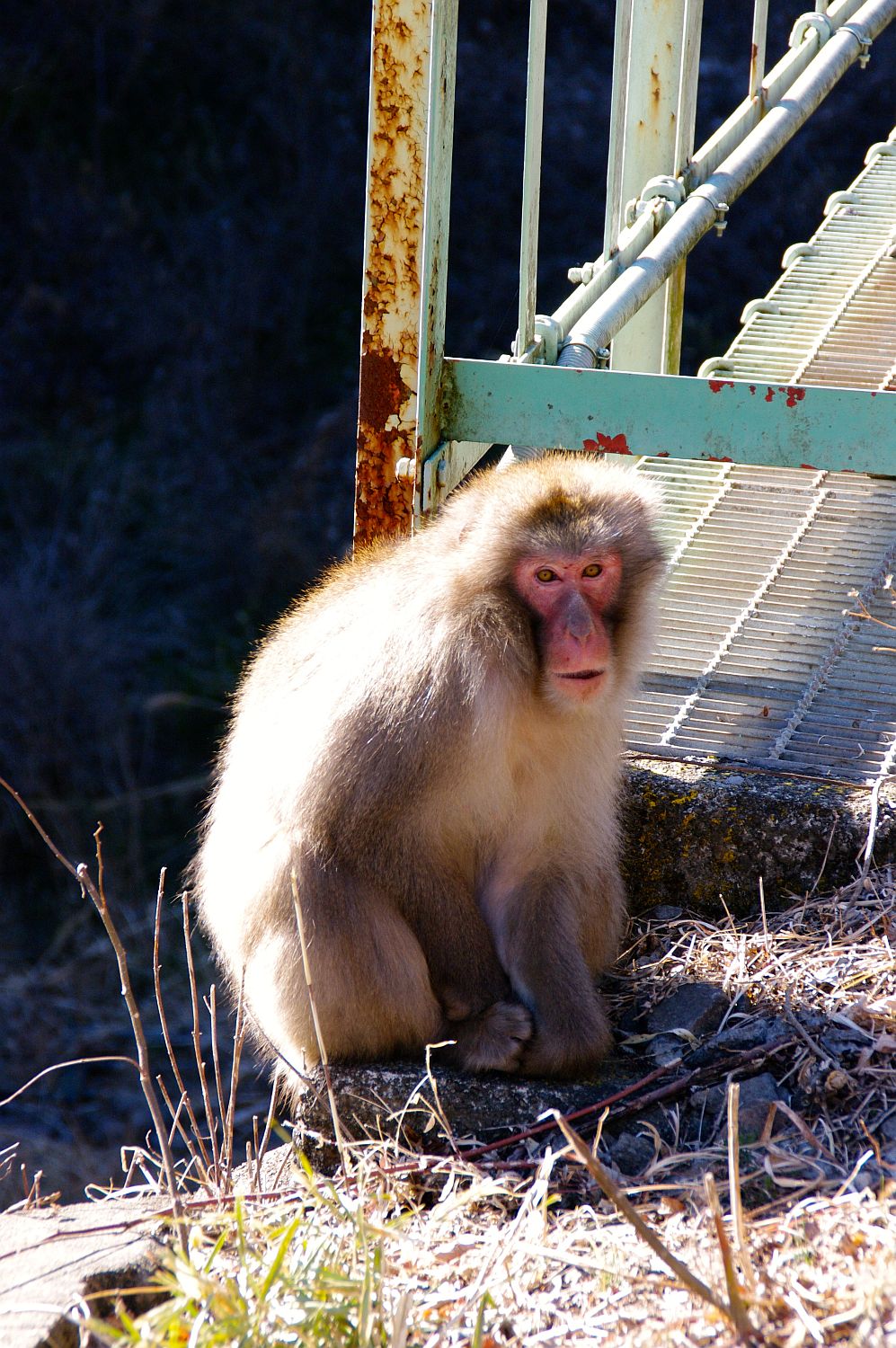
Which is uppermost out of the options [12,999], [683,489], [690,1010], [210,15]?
[210,15]

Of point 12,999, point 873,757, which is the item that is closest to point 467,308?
point 12,999

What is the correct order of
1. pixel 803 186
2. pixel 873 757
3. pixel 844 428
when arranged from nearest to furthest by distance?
pixel 844 428 → pixel 873 757 → pixel 803 186

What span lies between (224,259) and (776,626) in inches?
298

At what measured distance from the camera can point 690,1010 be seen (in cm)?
285

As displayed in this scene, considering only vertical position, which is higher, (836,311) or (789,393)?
(836,311)

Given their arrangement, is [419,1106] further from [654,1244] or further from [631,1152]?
[654,1244]

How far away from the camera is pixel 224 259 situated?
10438mm

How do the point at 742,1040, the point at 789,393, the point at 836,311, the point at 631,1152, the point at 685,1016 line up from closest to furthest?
the point at 631,1152, the point at 742,1040, the point at 685,1016, the point at 789,393, the point at 836,311

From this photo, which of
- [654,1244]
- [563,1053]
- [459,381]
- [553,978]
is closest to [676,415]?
[459,381]

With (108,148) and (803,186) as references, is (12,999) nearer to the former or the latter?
(108,148)

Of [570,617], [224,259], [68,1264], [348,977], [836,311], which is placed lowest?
[68,1264]

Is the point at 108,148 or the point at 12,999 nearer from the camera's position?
the point at 12,999

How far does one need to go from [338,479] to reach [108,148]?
10.2 ft

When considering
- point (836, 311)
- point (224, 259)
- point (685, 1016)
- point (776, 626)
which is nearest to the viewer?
point (685, 1016)
